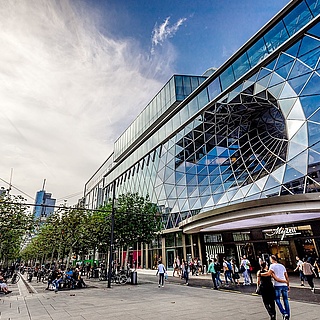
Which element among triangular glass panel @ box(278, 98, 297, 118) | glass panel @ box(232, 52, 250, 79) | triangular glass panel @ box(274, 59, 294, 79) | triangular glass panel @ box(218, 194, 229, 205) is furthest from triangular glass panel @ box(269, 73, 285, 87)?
triangular glass panel @ box(218, 194, 229, 205)

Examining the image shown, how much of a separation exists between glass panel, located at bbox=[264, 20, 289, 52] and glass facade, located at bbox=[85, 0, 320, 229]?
3.5 inches

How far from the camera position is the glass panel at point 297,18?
2066cm

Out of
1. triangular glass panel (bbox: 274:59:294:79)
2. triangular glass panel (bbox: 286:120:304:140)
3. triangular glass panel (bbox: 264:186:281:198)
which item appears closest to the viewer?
triangular glass panel (bbox: 264:186:281:198)

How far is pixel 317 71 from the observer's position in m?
19.2

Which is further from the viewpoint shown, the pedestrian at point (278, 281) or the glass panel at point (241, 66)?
the glass panel at point (241, 66)

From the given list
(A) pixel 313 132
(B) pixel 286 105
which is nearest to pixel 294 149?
(A) pixel 313 132

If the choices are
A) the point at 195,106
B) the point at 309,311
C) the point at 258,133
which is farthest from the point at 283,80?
the point at 309,311

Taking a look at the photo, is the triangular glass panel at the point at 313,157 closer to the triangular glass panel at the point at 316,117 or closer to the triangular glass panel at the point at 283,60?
the triangular glass panel at the point at 316,117

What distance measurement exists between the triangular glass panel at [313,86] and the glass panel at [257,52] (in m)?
5.78

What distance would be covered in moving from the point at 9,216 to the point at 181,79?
94.0 ft

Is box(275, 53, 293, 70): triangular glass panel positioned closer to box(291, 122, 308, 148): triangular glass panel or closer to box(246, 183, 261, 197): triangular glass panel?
box(291, 122, 308, 148): triangular glass panel

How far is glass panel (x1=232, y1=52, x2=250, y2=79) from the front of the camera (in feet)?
81.8

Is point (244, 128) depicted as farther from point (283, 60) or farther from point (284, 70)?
point (283, 60)

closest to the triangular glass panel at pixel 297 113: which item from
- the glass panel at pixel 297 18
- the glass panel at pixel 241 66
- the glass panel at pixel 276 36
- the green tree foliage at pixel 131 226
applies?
the glass panel at pixel 276 36
